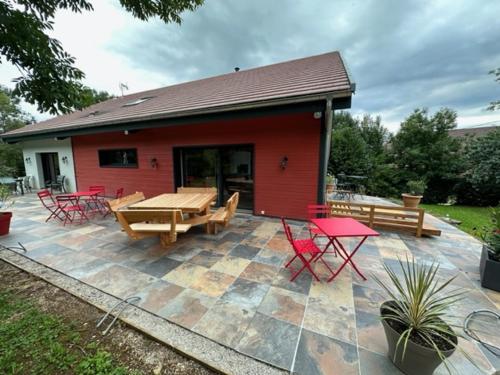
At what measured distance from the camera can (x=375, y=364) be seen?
1467 mm

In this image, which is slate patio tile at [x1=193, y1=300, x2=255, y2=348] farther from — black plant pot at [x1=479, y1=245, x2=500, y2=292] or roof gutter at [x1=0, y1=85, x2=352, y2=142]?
roof gutter at [x1=0, y1=85, x2=352, y2=142]

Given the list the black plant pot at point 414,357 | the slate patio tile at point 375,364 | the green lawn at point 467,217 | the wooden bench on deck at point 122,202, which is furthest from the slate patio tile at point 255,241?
the green lawn at point 467,217

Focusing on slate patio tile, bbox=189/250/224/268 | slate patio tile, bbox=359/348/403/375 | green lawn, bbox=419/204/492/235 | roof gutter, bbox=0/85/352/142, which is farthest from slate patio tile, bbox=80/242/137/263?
green lawn, bbox=419/204/492/235

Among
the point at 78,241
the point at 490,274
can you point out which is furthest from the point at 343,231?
the point at 78,241

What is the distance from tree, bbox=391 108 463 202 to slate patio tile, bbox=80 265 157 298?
15.9 meters

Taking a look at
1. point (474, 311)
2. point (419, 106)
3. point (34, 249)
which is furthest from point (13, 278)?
point (419, 106)

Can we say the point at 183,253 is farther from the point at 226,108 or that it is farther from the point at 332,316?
the point at 226,108

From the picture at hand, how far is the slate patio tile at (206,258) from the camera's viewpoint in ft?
9.70

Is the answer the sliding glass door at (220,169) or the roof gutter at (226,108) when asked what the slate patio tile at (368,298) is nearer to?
the roof gutter at (226,108)

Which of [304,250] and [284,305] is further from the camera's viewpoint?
[304,250]

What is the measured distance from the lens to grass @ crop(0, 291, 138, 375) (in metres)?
1.48

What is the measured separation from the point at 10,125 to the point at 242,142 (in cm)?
1937

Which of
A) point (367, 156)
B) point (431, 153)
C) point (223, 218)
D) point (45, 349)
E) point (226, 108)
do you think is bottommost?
point (45, 349)

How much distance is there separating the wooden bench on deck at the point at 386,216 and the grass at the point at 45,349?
14.7 ft
